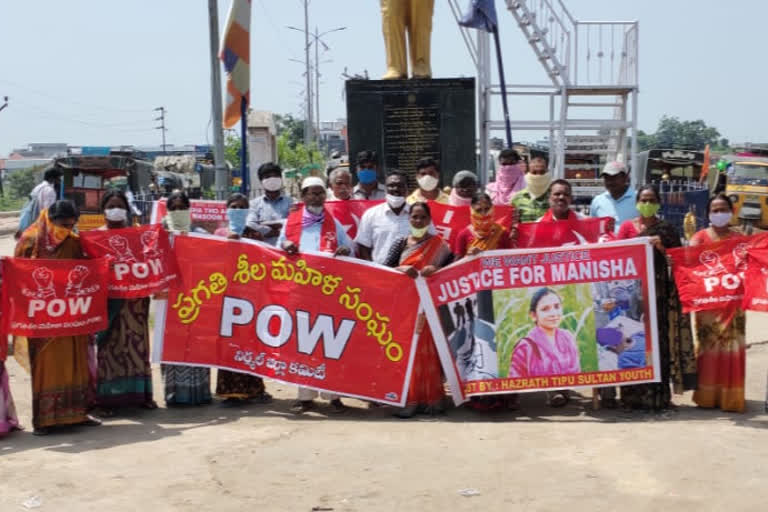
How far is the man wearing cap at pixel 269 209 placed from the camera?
7871 millimetres

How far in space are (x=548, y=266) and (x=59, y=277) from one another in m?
3.47

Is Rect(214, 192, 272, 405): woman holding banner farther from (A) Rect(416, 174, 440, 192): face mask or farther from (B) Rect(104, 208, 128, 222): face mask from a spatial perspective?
(A) Rect(416, 174, 440, 192): face mask

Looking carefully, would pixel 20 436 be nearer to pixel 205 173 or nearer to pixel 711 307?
pixel 711 307

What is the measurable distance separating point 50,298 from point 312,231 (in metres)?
1.98

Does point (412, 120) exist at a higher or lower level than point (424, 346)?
higher

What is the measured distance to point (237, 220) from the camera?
7758 mm

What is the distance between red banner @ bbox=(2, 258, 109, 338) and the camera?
6633 mm

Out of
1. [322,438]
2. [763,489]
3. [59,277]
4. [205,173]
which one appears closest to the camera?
[763,489]

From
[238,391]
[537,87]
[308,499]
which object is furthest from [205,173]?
[308,499]

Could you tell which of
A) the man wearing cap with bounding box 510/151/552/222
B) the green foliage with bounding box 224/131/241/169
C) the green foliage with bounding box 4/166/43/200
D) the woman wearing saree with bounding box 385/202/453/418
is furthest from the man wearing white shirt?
the green foliage with bounding box 4/166/43/200

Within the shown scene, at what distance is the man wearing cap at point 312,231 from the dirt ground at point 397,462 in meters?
0.21

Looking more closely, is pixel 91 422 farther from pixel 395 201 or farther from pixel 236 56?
pixel 236 56

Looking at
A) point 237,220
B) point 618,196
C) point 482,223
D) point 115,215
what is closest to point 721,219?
point 618,196

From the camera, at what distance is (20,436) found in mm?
6742
